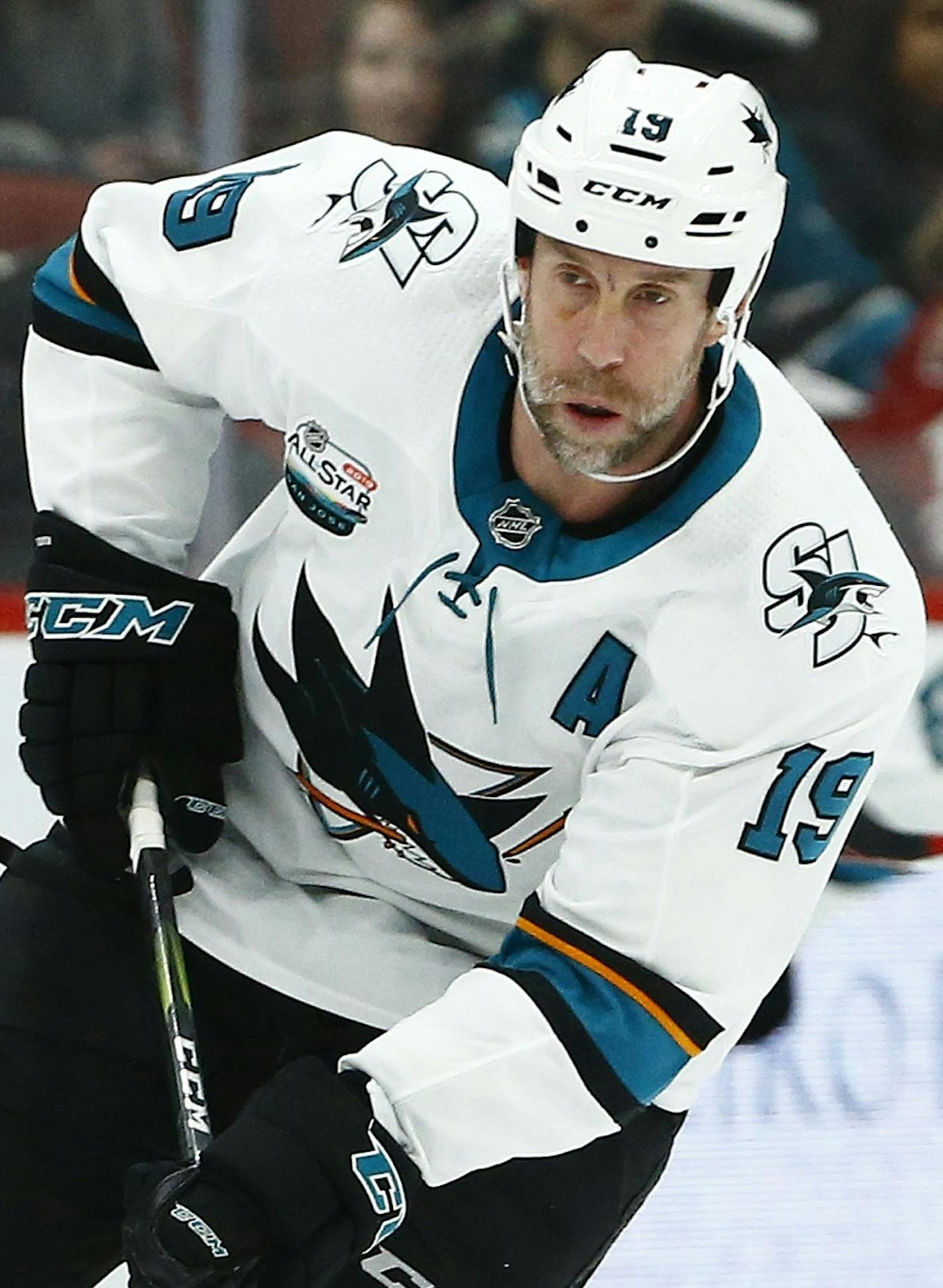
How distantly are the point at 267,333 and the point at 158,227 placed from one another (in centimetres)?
19

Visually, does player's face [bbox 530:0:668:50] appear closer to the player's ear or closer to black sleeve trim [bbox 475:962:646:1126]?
the player's ear

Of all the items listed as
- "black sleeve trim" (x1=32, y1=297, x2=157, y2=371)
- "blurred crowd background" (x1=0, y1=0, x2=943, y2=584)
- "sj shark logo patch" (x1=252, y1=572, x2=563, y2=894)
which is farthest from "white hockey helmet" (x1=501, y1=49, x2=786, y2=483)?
"blurred crowd background" (x1=0, y1=0, x2=943, y2=584)

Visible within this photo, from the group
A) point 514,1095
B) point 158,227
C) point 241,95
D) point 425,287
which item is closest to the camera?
point 514,1095

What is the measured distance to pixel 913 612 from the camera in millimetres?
1711

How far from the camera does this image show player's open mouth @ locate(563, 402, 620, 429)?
5.38 ft

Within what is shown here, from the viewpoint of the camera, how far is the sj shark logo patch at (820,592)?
5.40 ft

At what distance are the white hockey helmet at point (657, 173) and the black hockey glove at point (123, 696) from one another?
51 centimetres

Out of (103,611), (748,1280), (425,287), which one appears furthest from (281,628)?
(748,1280)

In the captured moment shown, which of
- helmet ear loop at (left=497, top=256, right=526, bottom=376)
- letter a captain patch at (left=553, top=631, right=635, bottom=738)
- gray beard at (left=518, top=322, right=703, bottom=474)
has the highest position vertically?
helmet ear loop at (left=497, top=256, right=526, bottom=376)

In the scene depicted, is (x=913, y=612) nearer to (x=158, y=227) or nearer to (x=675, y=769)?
(x=675, y=769)

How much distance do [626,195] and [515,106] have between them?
6.18 ft

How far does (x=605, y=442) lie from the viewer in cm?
164

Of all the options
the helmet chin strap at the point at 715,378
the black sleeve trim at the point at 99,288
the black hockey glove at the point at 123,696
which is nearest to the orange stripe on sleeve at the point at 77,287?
the black sleeve trim at the point at 99,288

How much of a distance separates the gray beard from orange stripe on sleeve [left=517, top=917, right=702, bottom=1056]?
34 centimetres
